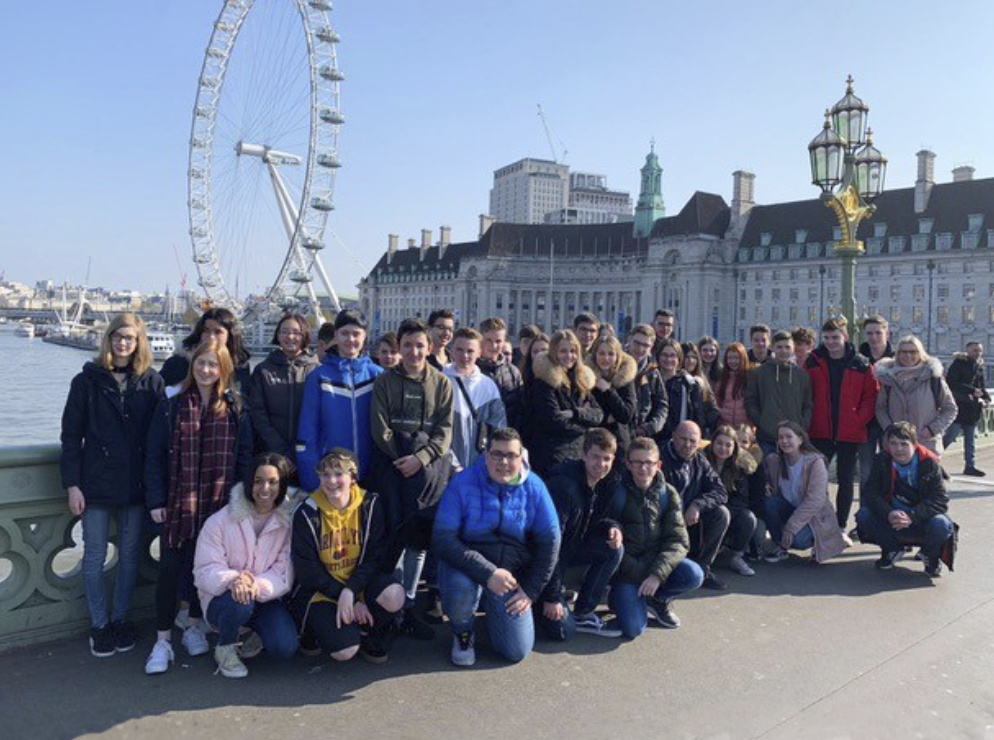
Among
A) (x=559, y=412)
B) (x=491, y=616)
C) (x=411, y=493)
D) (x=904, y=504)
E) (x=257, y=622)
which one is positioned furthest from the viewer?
(x=904, y=504)

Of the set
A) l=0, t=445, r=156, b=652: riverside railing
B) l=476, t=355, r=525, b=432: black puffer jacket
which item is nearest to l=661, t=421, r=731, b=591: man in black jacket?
l=476, t=355, r=525, b=432: black puffer jacket

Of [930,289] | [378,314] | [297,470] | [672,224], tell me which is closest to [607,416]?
[297,470]

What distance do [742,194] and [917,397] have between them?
94307 millimetres

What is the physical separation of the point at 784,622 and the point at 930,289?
80.9 m

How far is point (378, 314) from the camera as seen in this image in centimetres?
14438

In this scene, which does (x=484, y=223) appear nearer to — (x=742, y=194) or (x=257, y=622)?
(x=742, y=194)

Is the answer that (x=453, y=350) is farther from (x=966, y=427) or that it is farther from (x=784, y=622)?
(x=966, y=427)

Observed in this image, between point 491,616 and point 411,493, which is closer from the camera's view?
point 491,616

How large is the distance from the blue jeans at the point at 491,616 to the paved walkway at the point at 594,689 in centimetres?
12

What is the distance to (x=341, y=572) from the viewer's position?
505cm

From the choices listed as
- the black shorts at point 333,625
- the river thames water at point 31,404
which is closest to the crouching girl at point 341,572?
the black shorts at point 333,625

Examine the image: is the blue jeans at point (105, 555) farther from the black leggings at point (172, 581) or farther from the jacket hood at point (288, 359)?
the jacket hood at point (288, 359)

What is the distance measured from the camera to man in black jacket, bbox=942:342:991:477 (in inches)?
493

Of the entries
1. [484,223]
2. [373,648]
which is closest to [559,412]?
→ [373,648]
